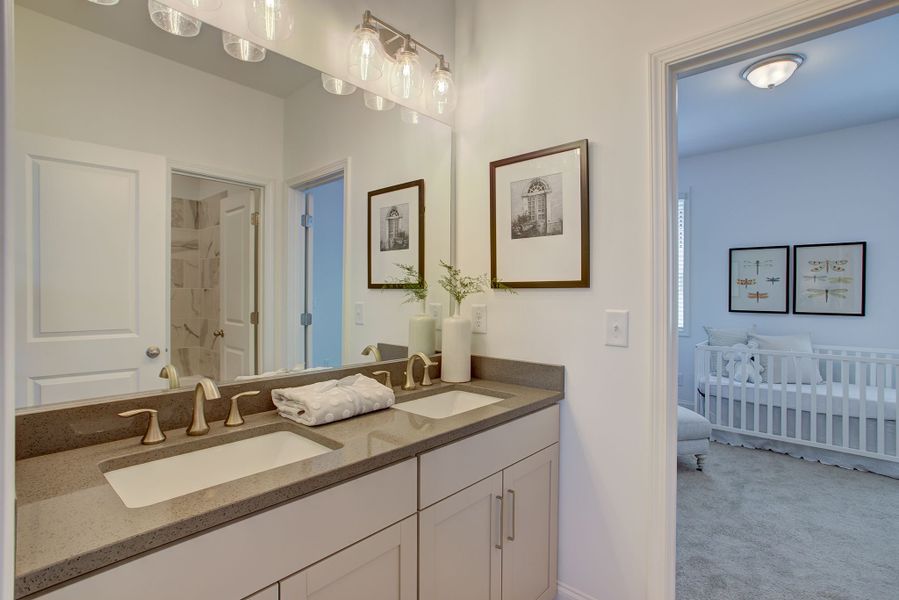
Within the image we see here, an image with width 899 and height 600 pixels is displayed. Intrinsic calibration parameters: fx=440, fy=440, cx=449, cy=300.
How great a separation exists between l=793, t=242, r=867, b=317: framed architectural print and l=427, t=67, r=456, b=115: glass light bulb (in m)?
3.91

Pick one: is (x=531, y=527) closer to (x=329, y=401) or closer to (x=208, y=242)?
(x=329, y=401)

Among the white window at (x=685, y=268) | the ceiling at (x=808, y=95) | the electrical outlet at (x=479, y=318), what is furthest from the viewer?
the white window at (x=685, y=268)

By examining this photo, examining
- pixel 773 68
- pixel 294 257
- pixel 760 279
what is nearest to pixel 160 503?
pixel 294 257

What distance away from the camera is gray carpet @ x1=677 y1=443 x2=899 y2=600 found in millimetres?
1911

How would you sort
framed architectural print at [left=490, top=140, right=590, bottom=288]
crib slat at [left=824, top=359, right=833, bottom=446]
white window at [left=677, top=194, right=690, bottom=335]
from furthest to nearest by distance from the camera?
1. white window at [left=677, top=194, right=690, bottom=335]
2. crib slat at [left=824, top=359, right=833, bottom=446]
3. framed architectural print at [left=490, top=140, right=590, bottom=288]

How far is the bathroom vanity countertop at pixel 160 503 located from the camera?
2.15 ft

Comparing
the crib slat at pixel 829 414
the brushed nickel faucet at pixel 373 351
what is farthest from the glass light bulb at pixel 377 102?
the crib slat at pixel 829 414

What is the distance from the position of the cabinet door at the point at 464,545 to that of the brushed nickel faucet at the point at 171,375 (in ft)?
2.49

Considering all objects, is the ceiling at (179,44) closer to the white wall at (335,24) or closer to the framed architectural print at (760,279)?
the white wall at (335,24)

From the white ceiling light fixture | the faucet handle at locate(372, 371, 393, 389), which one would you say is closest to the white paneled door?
the faucet handle at locate(372, 371, 393, 389)

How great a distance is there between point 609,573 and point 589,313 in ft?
3.13

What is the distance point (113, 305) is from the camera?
1148 millimetres

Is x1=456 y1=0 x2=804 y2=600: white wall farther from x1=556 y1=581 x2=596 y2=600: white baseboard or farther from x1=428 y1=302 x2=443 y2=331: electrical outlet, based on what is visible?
x1=428 y1=302 x2=443 y2=331: electrical outlet

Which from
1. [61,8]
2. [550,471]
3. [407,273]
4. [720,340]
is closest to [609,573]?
[550,471]
